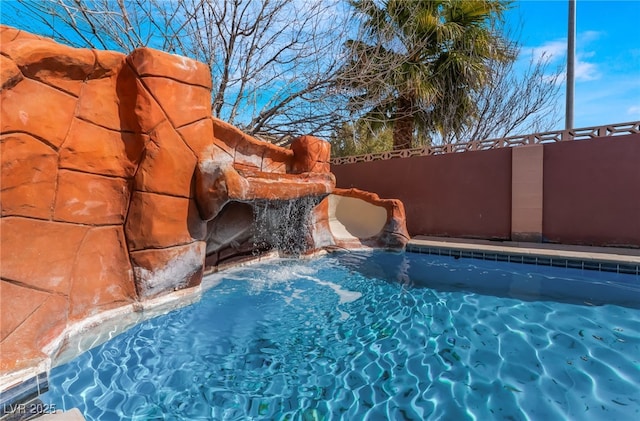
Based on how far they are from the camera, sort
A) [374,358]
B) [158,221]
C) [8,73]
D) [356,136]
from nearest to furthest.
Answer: [8,73], [374,358], [158,221], [356,136]

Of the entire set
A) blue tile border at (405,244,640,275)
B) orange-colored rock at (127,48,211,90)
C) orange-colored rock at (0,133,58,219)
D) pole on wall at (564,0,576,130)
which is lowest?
blue tile border at (405,244,640,275)

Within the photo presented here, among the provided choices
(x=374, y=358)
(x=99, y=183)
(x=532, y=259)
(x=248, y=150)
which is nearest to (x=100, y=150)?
(x=99, y=183)

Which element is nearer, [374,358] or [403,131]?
[374,358]

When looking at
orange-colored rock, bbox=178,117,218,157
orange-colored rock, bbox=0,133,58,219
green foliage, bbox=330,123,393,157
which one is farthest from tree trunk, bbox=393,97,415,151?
orange-colored rock, bbox=0,133,58,219

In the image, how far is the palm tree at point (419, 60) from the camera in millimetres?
8578

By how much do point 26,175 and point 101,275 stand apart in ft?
3.70

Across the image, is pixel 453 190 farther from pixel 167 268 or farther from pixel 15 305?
pixel 15 305

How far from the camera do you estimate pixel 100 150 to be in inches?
133

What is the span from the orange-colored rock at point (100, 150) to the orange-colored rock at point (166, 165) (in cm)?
12

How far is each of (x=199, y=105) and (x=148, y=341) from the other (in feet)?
8.84

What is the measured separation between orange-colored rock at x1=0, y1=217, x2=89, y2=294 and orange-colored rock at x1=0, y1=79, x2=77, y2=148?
0.72 meters

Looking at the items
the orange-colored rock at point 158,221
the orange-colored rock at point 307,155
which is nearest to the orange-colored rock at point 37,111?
the orange-colored rock at point 158,221

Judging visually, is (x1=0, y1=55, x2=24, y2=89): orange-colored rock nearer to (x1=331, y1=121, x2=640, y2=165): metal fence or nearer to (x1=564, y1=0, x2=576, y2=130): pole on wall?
(x1=331, y1=121, x2=640, y2=165): metal fence

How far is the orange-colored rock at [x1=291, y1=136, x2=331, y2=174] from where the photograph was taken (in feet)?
22.0
